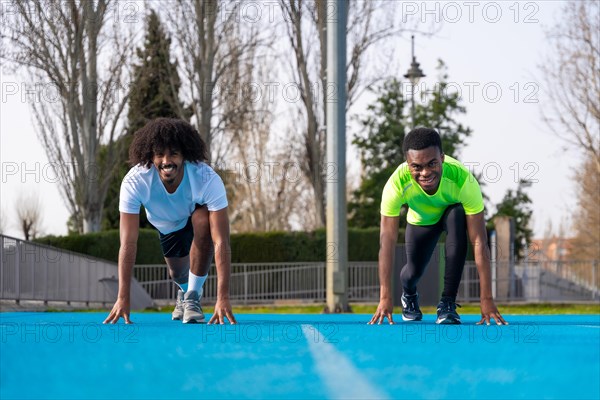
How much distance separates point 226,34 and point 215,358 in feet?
97.0

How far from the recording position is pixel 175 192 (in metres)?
6.04

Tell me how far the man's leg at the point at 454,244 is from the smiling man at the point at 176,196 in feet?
4.38

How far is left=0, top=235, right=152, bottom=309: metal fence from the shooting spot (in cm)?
1600

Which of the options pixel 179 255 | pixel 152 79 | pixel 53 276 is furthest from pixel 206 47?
pixel 179 255

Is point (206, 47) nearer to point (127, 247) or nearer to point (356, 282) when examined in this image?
point (356, 282)

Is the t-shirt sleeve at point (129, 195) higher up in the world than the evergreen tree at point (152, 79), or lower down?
lower down

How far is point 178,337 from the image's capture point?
14.2ft

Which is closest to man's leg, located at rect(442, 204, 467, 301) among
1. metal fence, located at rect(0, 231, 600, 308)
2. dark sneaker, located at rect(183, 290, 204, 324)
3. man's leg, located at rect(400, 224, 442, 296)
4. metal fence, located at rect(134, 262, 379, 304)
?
man's leg, located at rect(400, 224, 442, 296)

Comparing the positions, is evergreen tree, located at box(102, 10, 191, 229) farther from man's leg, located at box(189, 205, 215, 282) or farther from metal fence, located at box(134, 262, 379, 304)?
man's leg, located at box(189, 205, 215, 282)

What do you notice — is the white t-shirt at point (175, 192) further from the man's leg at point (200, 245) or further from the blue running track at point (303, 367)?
the blue running track at point (303, 367)

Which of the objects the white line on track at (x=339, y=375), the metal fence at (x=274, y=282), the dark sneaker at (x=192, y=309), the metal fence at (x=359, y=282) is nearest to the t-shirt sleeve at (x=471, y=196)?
the dark sneaker at (x=192, y=309)

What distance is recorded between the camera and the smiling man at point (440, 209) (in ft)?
19.2

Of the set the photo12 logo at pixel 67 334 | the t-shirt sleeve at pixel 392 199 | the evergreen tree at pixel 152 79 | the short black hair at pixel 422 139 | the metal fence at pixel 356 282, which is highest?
the evergreen tree at pixel 152 79

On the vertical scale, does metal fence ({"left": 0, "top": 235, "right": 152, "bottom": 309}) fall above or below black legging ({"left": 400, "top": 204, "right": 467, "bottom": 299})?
below
